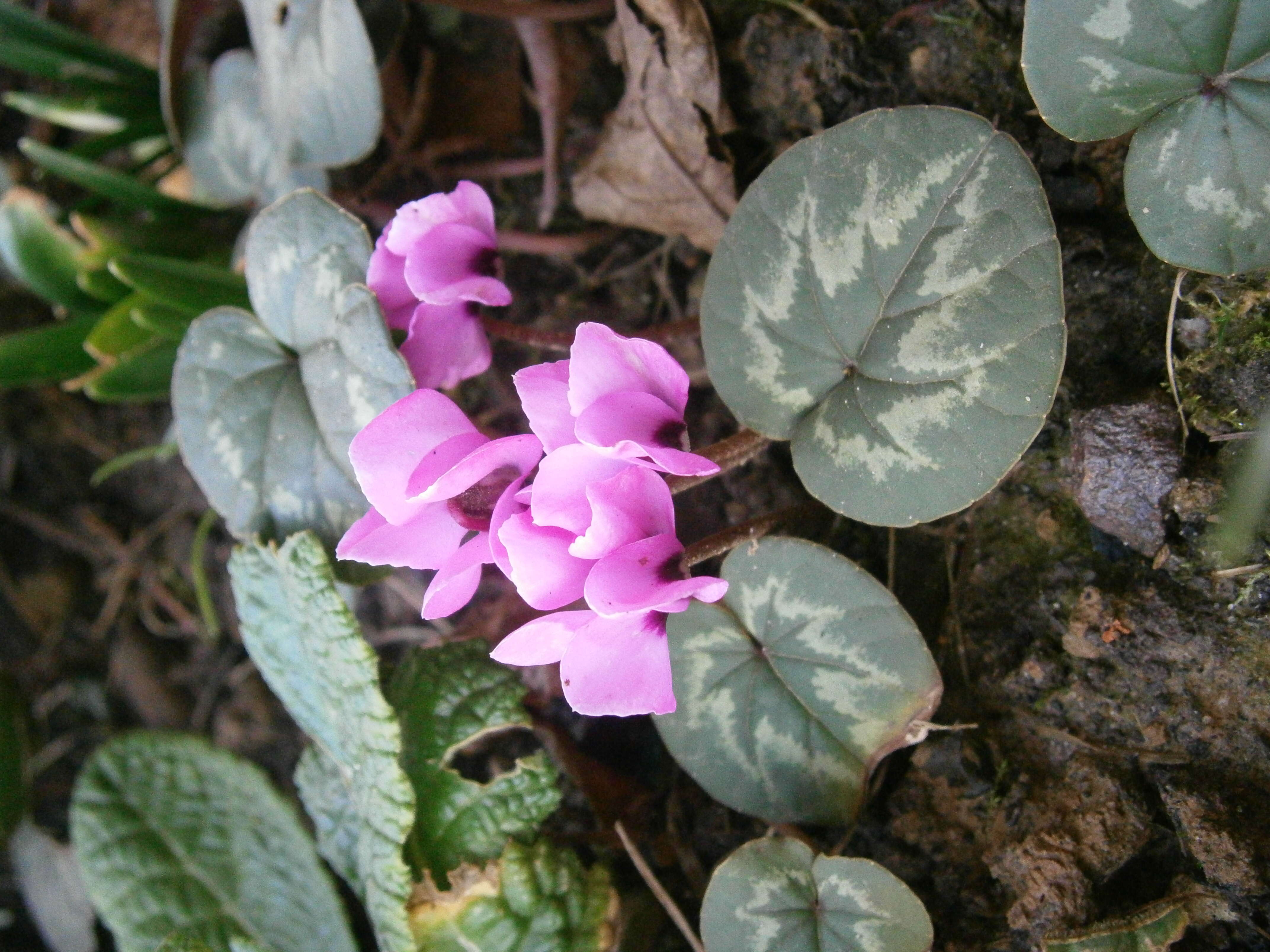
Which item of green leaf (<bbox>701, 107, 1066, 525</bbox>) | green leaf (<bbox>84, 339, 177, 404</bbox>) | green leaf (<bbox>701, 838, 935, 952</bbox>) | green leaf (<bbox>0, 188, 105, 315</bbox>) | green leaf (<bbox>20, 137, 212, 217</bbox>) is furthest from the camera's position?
green leaf (<bbox>0, 188, 105, 315</bbox>)

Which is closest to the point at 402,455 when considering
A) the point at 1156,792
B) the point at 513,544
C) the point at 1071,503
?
the point at 513,544

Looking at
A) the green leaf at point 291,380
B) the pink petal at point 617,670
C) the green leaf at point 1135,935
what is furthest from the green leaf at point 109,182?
the green leaf at point 1135,935

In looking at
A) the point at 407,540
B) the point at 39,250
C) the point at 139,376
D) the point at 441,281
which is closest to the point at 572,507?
the point at 407,540

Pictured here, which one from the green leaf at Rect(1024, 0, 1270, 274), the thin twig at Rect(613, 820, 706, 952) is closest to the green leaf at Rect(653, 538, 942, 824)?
the thin twig at Rect(613, 820, 706, 952)

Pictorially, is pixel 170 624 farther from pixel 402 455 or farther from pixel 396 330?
pixel 402 455

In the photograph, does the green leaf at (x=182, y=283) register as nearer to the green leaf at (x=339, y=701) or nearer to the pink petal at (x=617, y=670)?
the green leaf at (x=339, y=701)

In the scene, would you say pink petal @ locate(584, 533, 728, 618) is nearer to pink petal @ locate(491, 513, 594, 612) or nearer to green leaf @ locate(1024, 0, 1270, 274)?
pink petal @ locate(491, 513, 594, 612)
